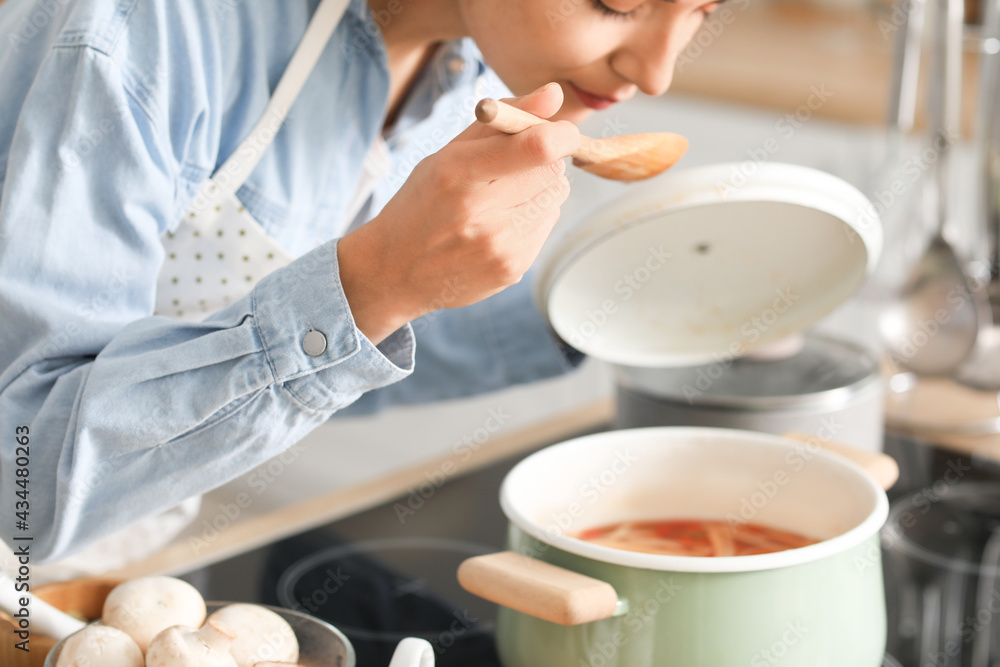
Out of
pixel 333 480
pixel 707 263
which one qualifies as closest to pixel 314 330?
pixel 707 263

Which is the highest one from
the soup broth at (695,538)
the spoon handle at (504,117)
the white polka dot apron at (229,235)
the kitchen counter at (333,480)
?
the spoon handle at (504,117)

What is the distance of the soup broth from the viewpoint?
0.58 meters

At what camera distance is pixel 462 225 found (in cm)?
43

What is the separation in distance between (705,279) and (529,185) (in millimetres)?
315

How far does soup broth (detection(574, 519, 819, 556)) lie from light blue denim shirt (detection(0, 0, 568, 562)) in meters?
0.20

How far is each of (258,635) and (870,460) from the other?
1.25ft

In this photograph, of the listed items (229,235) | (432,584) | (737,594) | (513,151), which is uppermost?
(513,151)

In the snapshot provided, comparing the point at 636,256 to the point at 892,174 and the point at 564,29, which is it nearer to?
the point at 564,29

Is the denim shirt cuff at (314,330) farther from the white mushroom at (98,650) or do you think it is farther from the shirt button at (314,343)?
the white mushroom at (98,650)

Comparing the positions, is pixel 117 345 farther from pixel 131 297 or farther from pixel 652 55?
pixel 652 55

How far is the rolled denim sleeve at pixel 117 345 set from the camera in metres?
0.48

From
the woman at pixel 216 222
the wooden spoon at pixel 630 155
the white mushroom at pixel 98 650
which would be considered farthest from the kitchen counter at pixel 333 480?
the wooden spoon at pixel 630 155

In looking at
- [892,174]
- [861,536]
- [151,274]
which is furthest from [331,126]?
[892,174]

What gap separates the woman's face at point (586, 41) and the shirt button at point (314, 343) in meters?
0.24
